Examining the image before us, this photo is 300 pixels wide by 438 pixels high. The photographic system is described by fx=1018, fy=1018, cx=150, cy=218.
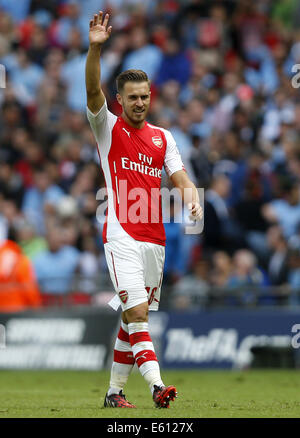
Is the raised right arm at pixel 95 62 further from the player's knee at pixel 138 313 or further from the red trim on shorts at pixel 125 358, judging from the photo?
the red trim on shorts at pixel 125 358

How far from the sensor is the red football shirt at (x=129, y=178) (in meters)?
8.54

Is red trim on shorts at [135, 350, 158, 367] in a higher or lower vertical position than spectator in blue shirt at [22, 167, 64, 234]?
lower

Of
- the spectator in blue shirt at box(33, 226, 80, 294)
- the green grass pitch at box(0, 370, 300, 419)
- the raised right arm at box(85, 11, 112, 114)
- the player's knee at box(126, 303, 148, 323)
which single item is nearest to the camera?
the green grass pitch at box(0, 370, 300, 419)

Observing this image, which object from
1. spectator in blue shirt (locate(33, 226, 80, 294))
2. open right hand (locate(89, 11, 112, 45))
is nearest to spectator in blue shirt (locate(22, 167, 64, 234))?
spectator in blue shirt (locate(33, 226, 80, 294))

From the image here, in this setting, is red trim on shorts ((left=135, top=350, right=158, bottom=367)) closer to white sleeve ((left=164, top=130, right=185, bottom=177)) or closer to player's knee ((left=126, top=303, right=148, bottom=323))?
player's knee ((left=126, top=303, right=148, bottom=323))

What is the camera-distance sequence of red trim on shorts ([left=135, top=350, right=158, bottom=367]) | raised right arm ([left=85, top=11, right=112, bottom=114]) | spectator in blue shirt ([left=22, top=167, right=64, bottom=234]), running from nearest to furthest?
raised right arm ([left=85, top=11, right=112, bottom=114]), red trim on shorts ([left=135, top=350, right=158, bottom=367]), spectator in blue shirt ([left=22, top=167, right=64, bottom=234])

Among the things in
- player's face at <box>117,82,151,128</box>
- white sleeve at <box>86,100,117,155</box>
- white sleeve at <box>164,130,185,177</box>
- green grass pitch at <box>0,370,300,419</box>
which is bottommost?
green grass pitch at <box>0,370,300,419</box>

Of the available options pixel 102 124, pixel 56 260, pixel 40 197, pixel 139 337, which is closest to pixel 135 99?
pixel 102 124

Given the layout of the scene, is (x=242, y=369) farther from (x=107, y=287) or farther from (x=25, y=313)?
(x=25, y=313)

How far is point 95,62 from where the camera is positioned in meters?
8.14

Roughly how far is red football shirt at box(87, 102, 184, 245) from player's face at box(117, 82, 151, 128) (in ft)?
0.42

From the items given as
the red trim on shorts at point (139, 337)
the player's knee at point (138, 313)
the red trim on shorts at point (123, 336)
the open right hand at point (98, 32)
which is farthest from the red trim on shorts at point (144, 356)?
the open right hand at point (98, 32)

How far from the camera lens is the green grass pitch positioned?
7.90 meters

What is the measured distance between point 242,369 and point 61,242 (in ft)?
12.6
